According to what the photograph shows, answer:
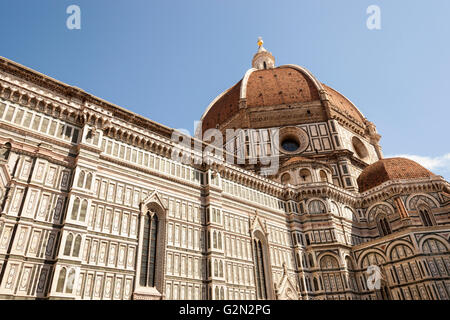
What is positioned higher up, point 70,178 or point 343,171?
point 343,171

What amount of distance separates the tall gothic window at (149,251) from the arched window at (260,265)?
8.64 meters

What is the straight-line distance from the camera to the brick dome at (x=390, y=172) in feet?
104

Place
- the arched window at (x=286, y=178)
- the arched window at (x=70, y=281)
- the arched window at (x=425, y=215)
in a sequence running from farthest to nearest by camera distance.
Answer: the arched window at (x=286, y=178), the arched window at (x=425, y=215), the arched window at (x=70, y=281)

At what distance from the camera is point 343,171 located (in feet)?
121

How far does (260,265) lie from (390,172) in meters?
17.8

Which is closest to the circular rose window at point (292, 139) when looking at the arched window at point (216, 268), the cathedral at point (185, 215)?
the cathedral at point (185, 215)

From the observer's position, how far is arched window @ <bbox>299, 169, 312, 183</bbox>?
32853 mm

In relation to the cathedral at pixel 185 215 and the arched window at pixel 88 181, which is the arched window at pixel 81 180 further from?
the arched window at pixel 88 181

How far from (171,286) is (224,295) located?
391cm

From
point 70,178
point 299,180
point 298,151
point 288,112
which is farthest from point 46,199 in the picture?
point 288,112

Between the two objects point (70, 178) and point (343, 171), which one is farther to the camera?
point (343, 171)

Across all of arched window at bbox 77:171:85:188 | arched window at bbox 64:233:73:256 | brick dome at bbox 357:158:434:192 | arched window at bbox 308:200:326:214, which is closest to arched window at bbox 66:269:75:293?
arched window at bbox 64:233:73:256
